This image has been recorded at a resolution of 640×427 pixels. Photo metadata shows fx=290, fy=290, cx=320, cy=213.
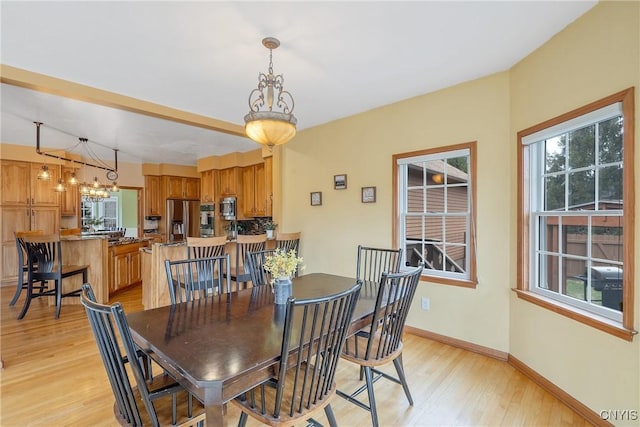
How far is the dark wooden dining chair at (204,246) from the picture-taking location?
128 inches

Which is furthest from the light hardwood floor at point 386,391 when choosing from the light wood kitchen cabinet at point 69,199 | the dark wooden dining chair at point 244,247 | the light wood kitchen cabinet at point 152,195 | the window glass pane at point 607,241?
the light wood kitchen cabinet at point 152,195

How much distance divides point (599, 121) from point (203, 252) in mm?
3696

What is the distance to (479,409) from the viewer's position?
2031 mm

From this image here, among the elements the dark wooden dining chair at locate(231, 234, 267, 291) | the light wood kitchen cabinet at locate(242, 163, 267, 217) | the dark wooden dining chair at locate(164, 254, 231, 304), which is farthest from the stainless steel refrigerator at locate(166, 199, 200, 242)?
the dark wooden dining chair at locate(164, 254, 231, 304)

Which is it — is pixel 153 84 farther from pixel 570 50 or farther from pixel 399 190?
pixel 570 50

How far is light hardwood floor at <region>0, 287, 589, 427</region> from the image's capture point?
1.93 metres

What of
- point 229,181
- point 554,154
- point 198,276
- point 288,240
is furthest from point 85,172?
point 554,154

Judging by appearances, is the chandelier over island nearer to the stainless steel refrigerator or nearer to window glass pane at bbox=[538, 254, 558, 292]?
the stainless steel refrigerator

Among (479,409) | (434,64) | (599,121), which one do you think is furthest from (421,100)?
(479,409)

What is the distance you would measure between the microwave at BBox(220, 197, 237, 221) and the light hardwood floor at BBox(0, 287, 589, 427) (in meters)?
3.46

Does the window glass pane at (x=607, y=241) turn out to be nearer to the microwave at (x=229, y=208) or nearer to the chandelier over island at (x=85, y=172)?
the microwave at (x=229, y=208)

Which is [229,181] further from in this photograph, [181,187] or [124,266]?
[124,266]

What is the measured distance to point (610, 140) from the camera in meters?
1.91

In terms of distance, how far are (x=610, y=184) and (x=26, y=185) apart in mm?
8349
